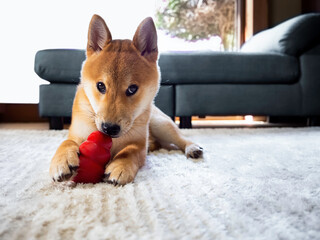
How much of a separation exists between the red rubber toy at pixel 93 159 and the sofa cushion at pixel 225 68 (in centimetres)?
159

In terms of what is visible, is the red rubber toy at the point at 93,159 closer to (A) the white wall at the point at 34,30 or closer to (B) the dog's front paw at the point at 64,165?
(B) the dog's front paw at the point at 64,165

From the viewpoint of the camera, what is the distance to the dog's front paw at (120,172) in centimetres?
80

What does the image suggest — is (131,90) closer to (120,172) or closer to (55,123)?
(120,172)

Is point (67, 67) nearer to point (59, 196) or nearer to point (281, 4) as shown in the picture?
point (59, 196)

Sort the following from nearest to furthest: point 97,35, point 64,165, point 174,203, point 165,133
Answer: point 174,203
point 64,165
point 97,35
point 165,133

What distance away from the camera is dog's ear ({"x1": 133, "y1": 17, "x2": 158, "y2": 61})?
1071mm

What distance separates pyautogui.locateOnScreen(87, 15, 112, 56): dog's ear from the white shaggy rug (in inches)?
20.0

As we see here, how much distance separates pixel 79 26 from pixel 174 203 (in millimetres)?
3671

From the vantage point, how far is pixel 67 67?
7.50 ft

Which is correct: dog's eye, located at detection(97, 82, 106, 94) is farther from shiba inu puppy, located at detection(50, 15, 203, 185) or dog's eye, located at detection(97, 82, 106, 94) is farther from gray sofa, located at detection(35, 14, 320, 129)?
gray sofa, located at detection(35, 14, 320, 129)

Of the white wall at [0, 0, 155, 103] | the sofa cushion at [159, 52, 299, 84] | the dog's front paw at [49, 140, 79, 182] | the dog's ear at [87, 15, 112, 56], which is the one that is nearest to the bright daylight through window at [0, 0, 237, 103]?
the white wall at [0, 0, 155, 103]

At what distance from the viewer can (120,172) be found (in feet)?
2.69

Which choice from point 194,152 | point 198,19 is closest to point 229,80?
point 194,152

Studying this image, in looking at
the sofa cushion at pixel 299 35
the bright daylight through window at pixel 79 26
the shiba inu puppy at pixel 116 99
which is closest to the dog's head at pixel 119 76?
the shiba inu puppy at pixel 116 99
